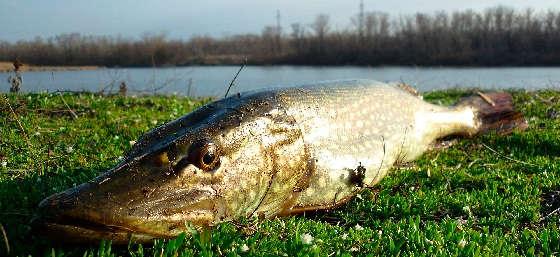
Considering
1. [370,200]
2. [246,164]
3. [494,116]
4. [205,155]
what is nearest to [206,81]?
[494,116]

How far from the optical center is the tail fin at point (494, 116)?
581 centimetres

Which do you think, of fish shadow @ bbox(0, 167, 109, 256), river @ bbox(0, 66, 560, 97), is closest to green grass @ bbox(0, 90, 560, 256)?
fish shadow @ bbox(0, 167, 109, 256)

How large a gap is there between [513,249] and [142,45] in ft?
178

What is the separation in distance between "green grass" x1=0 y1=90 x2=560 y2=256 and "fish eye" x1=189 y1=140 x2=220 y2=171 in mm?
354

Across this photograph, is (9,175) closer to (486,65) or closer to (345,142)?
(345,142)

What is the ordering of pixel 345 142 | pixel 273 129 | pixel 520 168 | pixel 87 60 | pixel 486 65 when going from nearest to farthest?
pixel 273 129 → pixel 345 142 → pixel 520 168 → pixel 87 60 → pixel 486 65

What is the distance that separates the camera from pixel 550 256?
260cm

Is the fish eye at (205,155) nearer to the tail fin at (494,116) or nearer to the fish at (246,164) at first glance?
the fish at (246,164)

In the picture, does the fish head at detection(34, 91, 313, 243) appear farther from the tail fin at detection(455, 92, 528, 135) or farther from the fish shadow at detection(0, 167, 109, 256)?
the tail fin at detection(455, 92, 528, 135)

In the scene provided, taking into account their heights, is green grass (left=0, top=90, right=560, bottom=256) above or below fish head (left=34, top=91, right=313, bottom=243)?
below

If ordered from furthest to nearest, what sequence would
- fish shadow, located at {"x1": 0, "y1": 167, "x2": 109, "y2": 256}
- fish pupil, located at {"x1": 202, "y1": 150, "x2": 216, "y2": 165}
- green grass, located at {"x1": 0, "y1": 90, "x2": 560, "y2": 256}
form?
fish pupil, located at {"x1": 202, "y1": 150, "x2": 216, "y2": 165}, green grass, located at {"x1": 0, "y1": 90, "x2": 560, "y2": 256}, fish shadow, located at {"x1": 0, "y1": 167, "x2": 109, "y2": 256}

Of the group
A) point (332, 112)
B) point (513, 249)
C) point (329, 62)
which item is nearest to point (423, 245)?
point (513, 249)

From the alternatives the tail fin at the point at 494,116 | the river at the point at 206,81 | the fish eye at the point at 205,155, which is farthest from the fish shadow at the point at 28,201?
the tail fin at the point at 494,116

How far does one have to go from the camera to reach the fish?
209 centimetres
